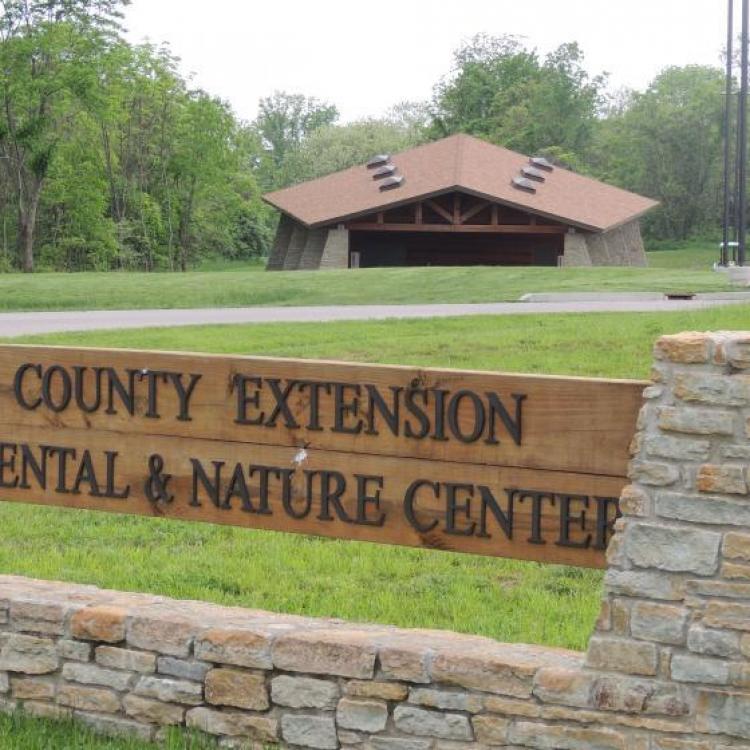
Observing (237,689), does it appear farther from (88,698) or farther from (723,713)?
(723,713)

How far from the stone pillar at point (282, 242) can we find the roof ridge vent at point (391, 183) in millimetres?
5588

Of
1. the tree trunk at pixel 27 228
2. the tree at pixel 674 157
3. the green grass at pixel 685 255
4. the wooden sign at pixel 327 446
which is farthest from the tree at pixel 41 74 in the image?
the wooden sign at pixel 327 446

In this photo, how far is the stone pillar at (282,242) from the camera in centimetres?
4494

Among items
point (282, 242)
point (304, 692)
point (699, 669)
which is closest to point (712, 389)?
point (699, 669)

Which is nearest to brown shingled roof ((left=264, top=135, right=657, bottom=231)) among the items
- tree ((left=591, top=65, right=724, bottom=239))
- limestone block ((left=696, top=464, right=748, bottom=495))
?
tree ((left=591, top=65, right=724, bottom=239))

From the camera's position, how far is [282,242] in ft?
148

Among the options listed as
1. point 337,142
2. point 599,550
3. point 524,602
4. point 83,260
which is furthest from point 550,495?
point 337,142

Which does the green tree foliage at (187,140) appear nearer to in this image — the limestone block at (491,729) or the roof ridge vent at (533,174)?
the roof ridge vent at (533,174)

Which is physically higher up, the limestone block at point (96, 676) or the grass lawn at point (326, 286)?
the grass lawn at point (326, 286)

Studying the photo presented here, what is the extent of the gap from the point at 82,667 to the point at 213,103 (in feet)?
182

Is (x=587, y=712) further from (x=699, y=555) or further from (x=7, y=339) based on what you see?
(x=7, y=339)

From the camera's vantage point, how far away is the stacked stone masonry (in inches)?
166

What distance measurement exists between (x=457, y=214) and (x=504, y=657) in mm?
35373

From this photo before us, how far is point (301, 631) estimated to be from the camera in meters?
4.95
